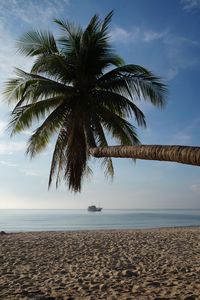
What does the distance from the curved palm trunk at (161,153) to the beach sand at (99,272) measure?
9.43 feet

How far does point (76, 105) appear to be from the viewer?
11227 millimetres

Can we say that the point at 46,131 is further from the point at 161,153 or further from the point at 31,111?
the point at 161,153

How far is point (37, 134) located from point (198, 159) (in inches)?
317

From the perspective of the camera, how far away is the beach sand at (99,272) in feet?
24.0

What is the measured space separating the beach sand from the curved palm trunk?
2.87 meters

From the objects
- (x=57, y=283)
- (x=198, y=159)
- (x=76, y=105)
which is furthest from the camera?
(x=76, y=105)

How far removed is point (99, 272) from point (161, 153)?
16.9 feet

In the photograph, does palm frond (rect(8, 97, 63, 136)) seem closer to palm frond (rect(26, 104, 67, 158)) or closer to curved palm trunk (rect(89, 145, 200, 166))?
palm frond (rect(26, 104, 67, 158))

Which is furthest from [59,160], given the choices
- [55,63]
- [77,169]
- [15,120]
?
[55,63]

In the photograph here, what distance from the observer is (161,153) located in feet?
18.5

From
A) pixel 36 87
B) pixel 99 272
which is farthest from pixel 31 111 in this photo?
pixel 99 272

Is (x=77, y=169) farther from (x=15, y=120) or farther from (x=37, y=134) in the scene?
(x=15, y=120)

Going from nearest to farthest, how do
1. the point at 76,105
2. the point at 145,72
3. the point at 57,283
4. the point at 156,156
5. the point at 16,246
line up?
1. the point at 156,156
2. the point at 57,283
3. the point at 76,105
4. the point at 145,72
5. the point at 16,246

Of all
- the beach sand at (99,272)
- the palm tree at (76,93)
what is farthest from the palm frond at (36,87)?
the beach sand at (99,272)
